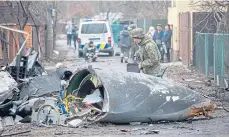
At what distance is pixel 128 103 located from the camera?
34.4 feet

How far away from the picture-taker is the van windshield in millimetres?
33719

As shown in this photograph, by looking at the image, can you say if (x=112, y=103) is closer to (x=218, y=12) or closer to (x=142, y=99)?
(x=142, y=99)

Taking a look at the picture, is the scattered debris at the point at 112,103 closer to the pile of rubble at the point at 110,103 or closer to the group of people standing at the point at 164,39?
the pile of rubble at the point at 110,103

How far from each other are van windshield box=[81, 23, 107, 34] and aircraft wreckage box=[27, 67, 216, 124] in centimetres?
2248

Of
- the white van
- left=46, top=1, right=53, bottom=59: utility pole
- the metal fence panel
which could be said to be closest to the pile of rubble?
the metal fence panel

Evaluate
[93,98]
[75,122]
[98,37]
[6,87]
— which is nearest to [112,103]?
[75,122]

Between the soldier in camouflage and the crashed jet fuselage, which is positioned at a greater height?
the soldier in camouflage

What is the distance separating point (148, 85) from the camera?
1086 cm

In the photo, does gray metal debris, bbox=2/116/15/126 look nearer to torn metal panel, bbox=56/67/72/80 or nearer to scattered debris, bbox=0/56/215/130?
scattered debris, bbox=0/56/215/130

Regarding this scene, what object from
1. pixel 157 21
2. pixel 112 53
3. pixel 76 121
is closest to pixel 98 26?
pixel 112 53

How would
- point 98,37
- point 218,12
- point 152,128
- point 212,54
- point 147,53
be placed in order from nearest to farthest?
point 152,128 < point 147,53 < point 212,54 < point 218,12 < point 98,37

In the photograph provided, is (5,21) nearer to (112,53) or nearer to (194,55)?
(194,55)

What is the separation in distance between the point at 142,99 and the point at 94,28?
23455mm

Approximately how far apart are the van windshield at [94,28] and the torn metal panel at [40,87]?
64.4 feet
